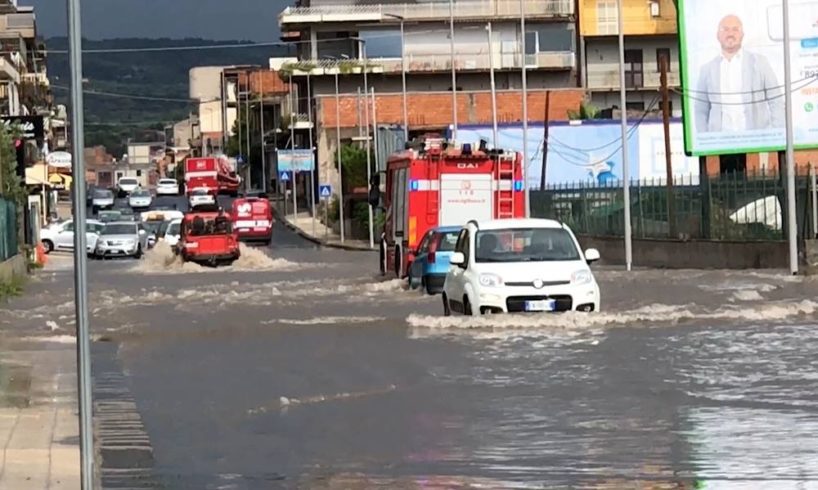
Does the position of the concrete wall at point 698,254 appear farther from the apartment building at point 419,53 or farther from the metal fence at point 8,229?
the apartment building at point 419,53

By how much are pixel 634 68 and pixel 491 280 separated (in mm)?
81162

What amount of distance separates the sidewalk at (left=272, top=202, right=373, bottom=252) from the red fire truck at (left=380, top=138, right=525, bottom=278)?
3544cm

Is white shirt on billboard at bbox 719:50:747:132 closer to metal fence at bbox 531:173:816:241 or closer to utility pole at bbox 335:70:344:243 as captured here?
metal fence at bbox 531:173:816:241

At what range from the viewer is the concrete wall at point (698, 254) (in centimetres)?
4259

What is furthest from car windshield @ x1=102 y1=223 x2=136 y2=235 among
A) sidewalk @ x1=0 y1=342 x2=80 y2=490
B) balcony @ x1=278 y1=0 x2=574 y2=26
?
sidewalk @ x1=0 y1=342 x2=80 y2=490

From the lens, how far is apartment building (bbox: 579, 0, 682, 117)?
330 ft

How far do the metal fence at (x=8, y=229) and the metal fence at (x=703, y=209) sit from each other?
18.2m

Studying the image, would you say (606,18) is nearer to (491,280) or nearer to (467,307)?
(467,307)

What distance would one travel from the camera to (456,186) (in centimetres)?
3656

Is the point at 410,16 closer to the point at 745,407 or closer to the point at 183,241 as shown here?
the point at 183,241

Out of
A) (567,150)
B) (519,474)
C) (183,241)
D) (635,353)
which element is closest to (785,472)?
(519,474)

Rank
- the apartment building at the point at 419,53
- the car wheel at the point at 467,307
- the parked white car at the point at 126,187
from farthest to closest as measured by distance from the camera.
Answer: the parked white car at the point at 126,187, the apartment building at the point at 419,53, the car wheel at the point at 467,307

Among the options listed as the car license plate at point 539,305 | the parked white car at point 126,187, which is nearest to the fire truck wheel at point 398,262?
the car license plate at point 539,305

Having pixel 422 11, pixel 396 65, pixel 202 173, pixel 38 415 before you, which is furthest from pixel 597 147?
pixel 38 415
